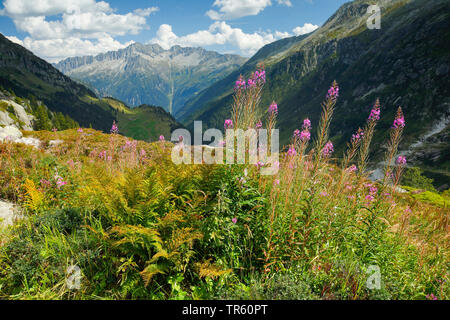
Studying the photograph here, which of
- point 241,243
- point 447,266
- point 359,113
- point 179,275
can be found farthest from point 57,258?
point 359,113

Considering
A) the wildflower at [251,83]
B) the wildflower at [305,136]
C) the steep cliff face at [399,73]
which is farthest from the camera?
the steep cliff face at [399,73]

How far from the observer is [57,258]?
3.53 metres

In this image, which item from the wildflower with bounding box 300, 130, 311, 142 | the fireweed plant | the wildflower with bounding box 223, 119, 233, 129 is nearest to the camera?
the fireweed plant

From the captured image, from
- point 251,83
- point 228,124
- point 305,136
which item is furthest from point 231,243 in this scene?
point 251,83

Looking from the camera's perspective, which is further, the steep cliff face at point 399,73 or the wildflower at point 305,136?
the steep cliff face at point 399,73

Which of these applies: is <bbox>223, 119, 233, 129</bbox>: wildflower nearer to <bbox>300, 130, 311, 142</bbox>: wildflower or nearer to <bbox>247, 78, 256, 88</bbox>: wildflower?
<bbox>247, 78, 256, 88</bbox>: wildflower

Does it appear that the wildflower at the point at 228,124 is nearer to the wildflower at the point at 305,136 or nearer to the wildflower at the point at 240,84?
the wildflower at the point at 240,84

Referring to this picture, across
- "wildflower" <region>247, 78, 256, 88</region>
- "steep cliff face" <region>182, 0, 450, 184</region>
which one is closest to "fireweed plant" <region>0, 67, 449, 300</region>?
"wildflower" <region>247, 78, 256, 88</region>

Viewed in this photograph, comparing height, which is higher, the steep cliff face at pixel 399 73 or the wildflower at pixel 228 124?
the steep cliff face at pixel 399 73

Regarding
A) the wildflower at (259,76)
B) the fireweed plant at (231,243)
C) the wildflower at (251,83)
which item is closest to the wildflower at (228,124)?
the fireweed plant at (231,243)

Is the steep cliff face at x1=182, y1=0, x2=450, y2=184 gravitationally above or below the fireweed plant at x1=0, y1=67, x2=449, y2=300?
above

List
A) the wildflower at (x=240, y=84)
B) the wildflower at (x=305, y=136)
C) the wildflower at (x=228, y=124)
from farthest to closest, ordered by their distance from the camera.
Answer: the wildflower at (x=228, y=124) → the wildflower at (x=240, y=84) → the wildflower at (x=305, y=136)

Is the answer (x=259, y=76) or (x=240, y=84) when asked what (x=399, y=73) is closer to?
(x=259, y=76)
